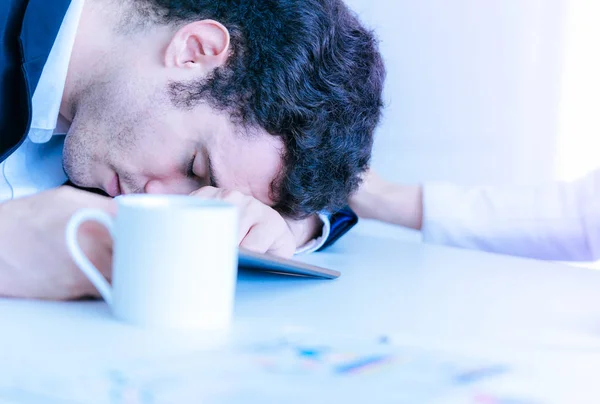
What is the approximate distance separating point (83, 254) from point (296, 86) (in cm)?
59

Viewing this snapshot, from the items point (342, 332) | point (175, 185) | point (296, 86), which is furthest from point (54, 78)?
point (342, 332)

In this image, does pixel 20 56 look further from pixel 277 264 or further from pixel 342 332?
pixel 342 332

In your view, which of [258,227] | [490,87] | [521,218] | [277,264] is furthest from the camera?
[490,87]

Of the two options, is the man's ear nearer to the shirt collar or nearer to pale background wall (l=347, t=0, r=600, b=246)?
the shirt collar

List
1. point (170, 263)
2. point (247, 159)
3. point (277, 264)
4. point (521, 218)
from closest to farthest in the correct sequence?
point (170, 263) < point (277, 264) < point (247, 159) < point (521, 218)

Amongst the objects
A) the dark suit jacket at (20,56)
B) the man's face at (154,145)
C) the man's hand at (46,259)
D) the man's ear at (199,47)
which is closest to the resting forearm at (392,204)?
the man's face at (154,145)

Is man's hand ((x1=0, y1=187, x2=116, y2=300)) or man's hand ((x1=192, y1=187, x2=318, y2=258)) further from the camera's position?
man's hand ((x1=192, y1=187, x2=318, y2=258))

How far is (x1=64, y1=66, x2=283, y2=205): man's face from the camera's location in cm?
108

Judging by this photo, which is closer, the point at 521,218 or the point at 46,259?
the point at 46,259

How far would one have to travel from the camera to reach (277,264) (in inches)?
27.7

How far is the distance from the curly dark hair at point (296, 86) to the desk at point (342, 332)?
194 millimetres

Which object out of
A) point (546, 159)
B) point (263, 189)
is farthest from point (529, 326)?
point (546, 159)

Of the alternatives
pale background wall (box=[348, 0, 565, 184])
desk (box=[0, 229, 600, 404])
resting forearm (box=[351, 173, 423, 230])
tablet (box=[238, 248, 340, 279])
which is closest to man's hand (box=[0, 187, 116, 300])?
desk (box=[0, 229, 600, 404])

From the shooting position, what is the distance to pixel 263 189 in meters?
1.12
